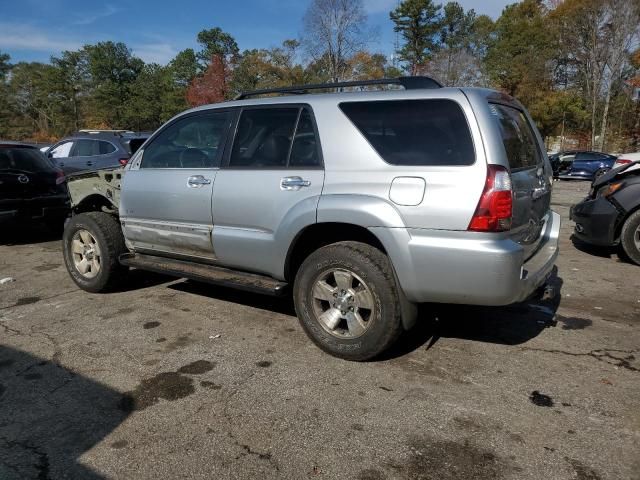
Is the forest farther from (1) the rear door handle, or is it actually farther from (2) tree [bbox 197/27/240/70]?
(1) the rear door handle

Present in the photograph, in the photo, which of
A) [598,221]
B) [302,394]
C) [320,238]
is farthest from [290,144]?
[598,221]

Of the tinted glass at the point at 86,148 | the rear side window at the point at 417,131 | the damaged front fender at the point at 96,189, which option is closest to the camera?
the rear side window at the point at 417,131

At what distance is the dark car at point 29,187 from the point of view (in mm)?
7211

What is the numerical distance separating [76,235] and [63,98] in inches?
2603

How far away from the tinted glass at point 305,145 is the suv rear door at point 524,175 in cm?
122

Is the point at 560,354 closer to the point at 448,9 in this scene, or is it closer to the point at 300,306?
the point at 300,306

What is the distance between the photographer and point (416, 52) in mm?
54281

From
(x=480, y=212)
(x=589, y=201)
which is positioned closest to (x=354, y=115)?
(x=480, y=212)

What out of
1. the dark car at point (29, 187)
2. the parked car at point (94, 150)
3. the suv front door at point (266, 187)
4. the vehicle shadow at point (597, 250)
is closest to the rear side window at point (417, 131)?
the suv front door at point (266, 187)

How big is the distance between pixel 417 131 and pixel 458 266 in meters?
0.91

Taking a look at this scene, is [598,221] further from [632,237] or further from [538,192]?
[538,192]

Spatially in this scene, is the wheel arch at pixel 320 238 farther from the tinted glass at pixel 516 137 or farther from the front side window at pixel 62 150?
the front side window at pixel 62 150

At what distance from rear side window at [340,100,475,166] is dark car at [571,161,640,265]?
406 cm

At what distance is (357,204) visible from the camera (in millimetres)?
3262
